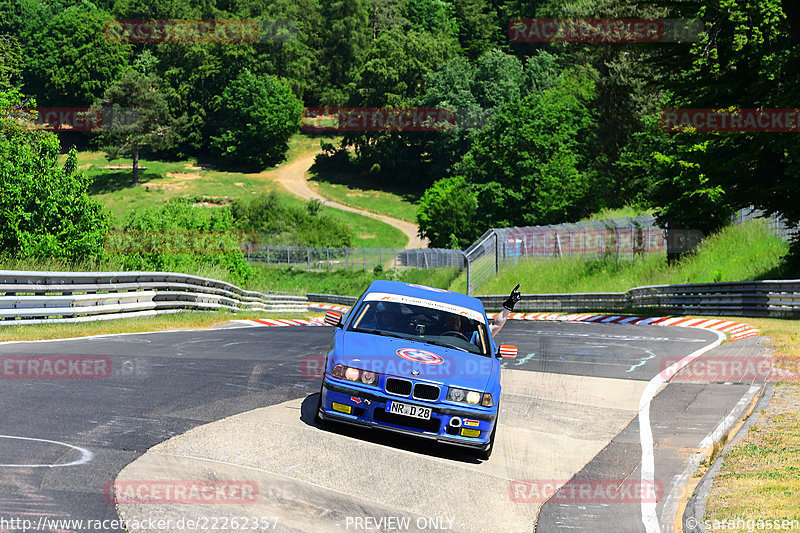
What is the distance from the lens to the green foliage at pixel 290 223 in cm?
8756

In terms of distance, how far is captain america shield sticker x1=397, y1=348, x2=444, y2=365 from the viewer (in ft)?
29.4

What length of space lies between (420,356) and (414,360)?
0.18 meters

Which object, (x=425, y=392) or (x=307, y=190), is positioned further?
(x=307, y=190)

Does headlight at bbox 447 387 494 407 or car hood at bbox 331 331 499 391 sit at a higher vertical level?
car hood at bbox 331 331 499 391

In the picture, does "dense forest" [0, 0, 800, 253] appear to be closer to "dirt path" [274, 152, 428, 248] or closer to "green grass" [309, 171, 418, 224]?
"green grass" [309, 171, 418, 224]

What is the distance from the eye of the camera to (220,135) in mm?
128625

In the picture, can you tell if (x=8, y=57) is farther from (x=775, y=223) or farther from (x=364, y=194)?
(x=364, y=194)

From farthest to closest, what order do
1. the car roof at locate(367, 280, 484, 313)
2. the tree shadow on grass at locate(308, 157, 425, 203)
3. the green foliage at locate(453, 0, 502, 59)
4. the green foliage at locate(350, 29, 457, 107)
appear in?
the green foliage at locate(453, 0, 502, 59) → the green foliage at locate(350, 29, 457, 107) → the tree shadow on grass at locate(308, 157, 425, 203) → the car roof at locate(367, 280, 484, 313)

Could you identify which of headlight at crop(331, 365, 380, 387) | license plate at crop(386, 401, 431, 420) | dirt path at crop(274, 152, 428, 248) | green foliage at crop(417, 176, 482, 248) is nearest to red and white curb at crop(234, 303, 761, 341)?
license plate at crop(386, 401, 431, 420)

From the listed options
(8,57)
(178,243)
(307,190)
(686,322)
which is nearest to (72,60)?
(307,190)

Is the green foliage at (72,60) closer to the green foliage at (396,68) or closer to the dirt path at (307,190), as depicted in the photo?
the dirt path at (307,190)

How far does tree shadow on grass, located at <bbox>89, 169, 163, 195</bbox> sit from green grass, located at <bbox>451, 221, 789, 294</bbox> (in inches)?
2775

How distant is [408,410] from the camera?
858 centimetres

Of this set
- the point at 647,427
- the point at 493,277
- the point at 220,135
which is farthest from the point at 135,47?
the point at 647,427
